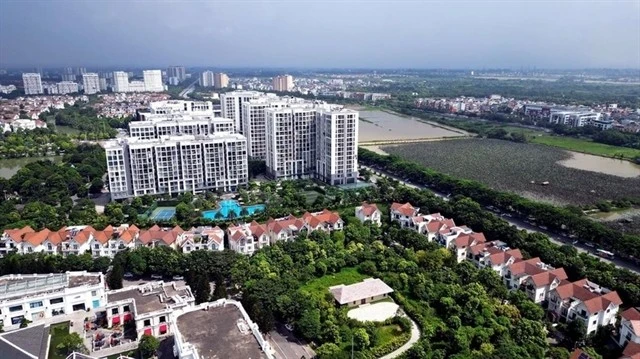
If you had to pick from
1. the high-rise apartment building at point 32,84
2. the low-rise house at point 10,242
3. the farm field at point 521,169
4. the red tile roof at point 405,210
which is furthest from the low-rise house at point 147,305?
the high-rise apartment building at point 32,84

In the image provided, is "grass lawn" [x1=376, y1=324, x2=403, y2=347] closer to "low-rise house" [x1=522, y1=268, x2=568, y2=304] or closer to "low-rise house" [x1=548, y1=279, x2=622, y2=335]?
"low-rise house" [x1=522, y1=268, x2=568, y2=304]

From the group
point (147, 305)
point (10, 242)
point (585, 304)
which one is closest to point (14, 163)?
point (10, 242)

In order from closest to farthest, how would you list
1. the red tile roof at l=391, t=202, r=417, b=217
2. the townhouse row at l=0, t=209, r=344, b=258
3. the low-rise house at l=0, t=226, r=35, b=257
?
the townhouse row at l=0, t=209, r=344, b=258 < the low-rise house at l=0, t=226, r=35, b=257 < the red tile roof at l=391, t=202, r=417, b=217

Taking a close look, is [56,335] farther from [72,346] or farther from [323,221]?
[323,221]

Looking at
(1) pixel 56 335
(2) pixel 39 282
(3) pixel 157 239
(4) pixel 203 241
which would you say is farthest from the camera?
(3) pixel 157 239

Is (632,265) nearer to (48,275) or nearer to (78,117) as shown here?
(48,275)

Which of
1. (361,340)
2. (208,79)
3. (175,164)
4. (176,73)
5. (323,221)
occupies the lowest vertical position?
(361,340)

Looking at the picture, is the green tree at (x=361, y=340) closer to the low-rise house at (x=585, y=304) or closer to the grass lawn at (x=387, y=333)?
the grass lawn at (x=387, y=333)

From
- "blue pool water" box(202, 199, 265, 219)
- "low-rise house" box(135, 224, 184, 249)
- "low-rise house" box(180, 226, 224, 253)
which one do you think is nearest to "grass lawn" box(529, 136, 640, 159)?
"blue pool water" box(202, 199, 265, 219)
